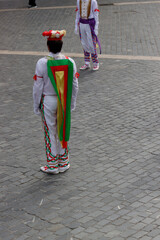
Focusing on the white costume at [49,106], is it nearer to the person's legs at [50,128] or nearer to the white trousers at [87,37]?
the person's legs at [50,128]

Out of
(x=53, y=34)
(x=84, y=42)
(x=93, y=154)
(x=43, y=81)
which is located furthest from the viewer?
→ (x=84, y=42)

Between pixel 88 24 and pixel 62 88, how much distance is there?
4.93 metres

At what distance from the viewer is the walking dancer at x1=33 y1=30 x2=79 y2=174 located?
5.56m

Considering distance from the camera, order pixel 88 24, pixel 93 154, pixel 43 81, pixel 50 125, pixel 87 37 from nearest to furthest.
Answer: pixel 43 81, pixel 50 125, pixel 93 154, pixel 88 24, pixel 87 37

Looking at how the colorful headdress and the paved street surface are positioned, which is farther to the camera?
the colorful headdress

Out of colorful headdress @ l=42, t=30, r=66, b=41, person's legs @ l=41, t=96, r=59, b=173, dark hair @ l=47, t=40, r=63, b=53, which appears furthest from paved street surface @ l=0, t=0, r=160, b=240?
colorful headdress @ l=42, t=30, r=66, b=41

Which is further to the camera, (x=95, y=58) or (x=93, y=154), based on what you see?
(x=95, y=58)

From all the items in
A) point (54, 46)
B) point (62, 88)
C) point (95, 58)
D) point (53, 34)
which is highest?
point (53, 34)

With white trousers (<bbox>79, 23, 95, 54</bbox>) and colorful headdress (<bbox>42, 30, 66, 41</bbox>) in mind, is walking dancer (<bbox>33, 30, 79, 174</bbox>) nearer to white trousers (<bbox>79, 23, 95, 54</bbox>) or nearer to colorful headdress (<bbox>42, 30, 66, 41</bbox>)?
colorful headdress (<bbox>42, 30, 66, 41</bbox>)

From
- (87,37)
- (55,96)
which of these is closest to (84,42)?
(87,37)

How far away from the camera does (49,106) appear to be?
225 inches

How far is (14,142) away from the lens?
700 centimetres

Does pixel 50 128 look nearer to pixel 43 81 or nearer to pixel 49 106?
pixel 49 106

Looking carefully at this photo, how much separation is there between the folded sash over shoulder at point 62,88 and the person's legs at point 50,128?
0.26 feet
